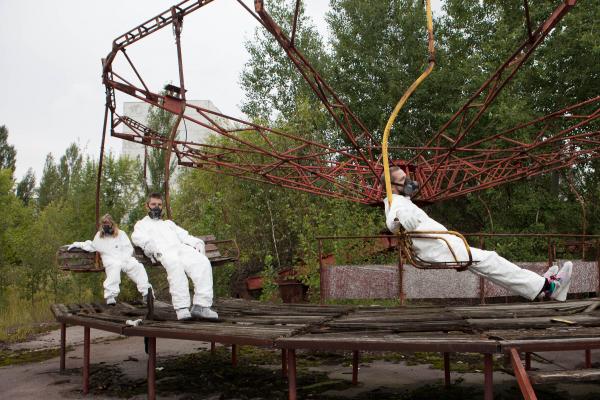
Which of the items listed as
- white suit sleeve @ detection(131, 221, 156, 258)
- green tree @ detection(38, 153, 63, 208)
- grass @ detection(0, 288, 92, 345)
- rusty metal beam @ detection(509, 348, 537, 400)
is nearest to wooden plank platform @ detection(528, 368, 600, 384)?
rusty metal beam @ detection(509, 348, 537, 400)

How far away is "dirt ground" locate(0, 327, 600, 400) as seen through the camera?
635 centimetres

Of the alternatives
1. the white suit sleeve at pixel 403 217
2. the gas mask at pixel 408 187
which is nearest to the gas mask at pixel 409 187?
the gas mask at pixel 408 187

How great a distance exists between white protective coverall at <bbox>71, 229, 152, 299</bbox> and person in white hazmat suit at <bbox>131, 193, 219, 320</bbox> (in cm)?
182

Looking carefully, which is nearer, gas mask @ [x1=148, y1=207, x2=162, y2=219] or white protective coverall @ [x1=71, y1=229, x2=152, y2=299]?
gas mask @ [x1=148, y1=207, x2=162, y2=219]

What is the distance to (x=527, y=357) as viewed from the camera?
22.3 feet

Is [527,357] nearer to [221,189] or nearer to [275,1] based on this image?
[221,189]

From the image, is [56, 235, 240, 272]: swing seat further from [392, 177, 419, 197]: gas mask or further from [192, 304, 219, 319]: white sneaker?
[392, 177, 419, 197]: gas mask

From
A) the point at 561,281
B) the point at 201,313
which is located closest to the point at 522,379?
the point at 561,281

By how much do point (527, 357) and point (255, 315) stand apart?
3.34m

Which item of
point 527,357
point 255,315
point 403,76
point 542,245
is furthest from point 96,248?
point 403,76

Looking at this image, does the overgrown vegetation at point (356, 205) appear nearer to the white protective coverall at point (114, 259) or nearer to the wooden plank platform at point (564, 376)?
the white protective coverall at point (114, 259)

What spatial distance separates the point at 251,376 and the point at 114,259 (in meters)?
2.48

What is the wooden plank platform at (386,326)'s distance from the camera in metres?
3.86

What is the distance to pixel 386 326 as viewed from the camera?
4.93m
